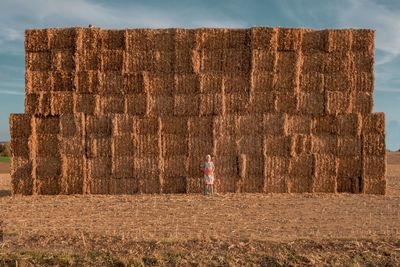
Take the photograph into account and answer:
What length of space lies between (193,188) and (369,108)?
6453 mm

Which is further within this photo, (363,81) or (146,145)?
(363,81)

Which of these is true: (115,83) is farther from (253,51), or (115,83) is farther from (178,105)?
(253,51)

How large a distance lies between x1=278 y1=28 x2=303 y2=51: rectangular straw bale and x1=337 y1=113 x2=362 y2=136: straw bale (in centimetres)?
278

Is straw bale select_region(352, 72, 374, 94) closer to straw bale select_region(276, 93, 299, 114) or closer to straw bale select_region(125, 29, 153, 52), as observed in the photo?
straw bale select_region(276, 93, 299, 114)

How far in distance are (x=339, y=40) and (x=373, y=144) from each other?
365cm

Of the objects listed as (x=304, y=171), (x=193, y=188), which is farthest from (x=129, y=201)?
(x=304, y=171)

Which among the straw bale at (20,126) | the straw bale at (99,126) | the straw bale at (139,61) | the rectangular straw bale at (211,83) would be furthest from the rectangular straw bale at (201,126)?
the straw bale at (20,126)

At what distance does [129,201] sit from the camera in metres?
18.9

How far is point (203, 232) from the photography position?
11906 mm

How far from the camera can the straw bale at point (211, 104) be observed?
70.0 feet

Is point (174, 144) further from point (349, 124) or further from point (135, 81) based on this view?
point (349, 124)

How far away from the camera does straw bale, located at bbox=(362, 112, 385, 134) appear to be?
21688mm

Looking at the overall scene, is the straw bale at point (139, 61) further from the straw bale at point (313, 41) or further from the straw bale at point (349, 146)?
the straw bale at point (349, 146)

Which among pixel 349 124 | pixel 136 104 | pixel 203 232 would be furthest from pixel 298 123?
pixel 203 232
